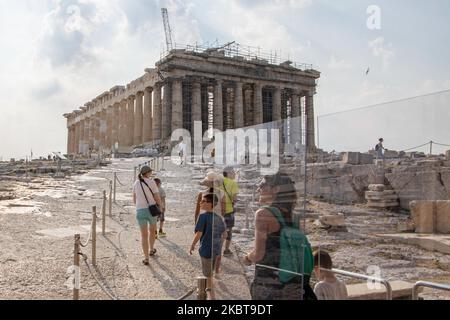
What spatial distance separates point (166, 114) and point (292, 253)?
45071 mm

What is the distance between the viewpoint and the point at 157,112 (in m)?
49.9

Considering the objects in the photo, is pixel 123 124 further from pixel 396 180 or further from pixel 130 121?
pixel 396 180

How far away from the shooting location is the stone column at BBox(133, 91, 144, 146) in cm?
5609

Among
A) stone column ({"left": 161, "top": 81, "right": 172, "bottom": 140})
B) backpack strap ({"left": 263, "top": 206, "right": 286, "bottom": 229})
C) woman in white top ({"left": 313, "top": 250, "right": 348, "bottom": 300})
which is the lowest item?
woman in white top ({"left": 313, "top": 250, "right": 348, "bottom": 300})

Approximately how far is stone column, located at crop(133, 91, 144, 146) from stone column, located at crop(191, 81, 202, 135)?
8.61 meters

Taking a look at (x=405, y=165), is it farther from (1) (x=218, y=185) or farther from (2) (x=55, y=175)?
(2) (x=55, y=175)

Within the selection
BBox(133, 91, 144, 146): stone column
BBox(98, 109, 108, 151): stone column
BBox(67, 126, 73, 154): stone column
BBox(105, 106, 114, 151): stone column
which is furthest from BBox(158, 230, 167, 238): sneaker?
BBox(67, 126, 73, 154): stone column

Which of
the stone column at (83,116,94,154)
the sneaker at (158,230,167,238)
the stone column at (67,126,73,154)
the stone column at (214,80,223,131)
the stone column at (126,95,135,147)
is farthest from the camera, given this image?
the stone column at (67,126,73,154)

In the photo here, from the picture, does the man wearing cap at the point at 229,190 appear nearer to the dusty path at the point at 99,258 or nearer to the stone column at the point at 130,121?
the dusty path at the point at 99,258

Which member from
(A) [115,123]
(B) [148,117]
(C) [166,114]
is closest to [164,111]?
(C) [166,114]

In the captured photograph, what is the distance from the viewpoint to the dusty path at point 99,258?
270 inches

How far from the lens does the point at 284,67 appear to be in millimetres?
55125

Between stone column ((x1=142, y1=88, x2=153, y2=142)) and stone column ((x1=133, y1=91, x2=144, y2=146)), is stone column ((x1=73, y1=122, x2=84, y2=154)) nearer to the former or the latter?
stone column ((x1=133, y1=91, x2=144, y2=146))
